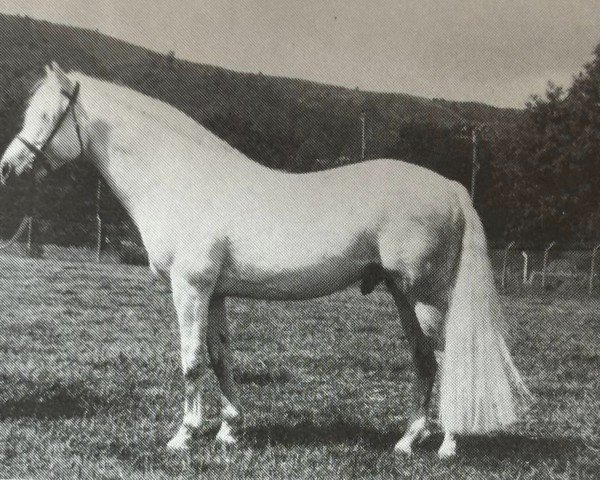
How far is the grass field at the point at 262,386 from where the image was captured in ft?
7.75

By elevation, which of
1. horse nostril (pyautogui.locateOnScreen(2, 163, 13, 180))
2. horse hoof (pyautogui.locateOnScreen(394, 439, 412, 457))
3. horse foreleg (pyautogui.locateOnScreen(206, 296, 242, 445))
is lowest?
horse hoof (pyautogui.locateOnScreen(394, 439, 412, 457))

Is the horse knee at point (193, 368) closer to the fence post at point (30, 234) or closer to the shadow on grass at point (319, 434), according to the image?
the shadow on grass at point (319, 434)

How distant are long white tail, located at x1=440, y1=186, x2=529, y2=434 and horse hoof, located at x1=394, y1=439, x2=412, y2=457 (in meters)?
0.14

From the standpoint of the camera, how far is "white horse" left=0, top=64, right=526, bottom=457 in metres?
2.35

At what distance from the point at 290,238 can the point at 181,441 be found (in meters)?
0.78

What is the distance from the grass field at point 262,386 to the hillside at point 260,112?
1.60 feet

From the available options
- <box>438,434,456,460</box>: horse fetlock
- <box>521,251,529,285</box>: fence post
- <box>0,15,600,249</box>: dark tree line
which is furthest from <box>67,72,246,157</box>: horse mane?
<box>438,434,456,460</box>: horse fetlock

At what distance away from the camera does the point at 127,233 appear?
2812 millimetres

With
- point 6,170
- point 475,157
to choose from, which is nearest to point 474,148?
point 475,157

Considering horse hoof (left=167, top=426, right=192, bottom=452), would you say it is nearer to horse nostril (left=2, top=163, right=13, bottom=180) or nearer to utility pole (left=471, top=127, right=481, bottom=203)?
horse nostril (left=2, top=163, right=13, bottom=180)

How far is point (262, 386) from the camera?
2742 mm

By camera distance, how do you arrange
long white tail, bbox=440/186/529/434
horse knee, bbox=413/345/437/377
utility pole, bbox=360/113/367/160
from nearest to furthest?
long white tail, bbox=440/186/529/434, horse knee, bbox=413/345/437/377, utility pole, bbox=360/113/367/160

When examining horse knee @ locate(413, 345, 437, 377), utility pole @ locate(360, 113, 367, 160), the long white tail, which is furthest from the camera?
utility pole @ locate(360, 113, 367, 160)

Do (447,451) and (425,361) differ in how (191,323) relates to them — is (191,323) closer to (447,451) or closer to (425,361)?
(425,361)
